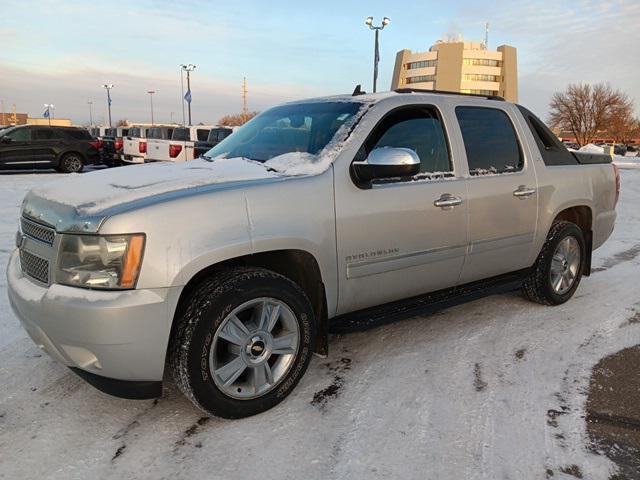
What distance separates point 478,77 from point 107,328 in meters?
103

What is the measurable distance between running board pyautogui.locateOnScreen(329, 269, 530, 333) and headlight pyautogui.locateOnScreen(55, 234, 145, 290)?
1328 mm

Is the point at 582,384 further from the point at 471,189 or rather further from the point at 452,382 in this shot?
the point at 471,189

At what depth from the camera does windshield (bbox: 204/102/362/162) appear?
3561 mm

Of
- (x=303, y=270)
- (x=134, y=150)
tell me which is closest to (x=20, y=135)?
(x=134, y=150)

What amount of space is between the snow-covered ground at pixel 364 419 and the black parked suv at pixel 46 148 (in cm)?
1498

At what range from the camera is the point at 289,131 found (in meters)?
3.83

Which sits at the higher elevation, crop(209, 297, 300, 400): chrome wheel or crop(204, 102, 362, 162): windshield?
crop(204, 102, 362, 162): windshield

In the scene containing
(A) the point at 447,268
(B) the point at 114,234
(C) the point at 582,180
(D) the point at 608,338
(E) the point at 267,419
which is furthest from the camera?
(C) the point at 582,180

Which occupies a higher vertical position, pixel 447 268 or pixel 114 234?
pixel 114 234

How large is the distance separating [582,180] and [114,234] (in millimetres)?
4051

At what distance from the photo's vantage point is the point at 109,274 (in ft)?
8.24

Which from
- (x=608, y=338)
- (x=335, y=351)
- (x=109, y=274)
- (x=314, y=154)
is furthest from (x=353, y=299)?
(x=608, y=338)

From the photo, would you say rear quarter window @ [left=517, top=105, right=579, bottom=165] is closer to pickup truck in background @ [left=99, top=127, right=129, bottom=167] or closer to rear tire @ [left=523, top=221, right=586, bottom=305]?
rear tire @ [left=523, top=221, right=586, bottom=305]

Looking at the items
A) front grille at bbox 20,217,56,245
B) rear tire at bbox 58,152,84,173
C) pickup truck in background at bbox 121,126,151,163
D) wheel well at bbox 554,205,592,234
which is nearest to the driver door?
front grille at bbox 20,217,56,245
